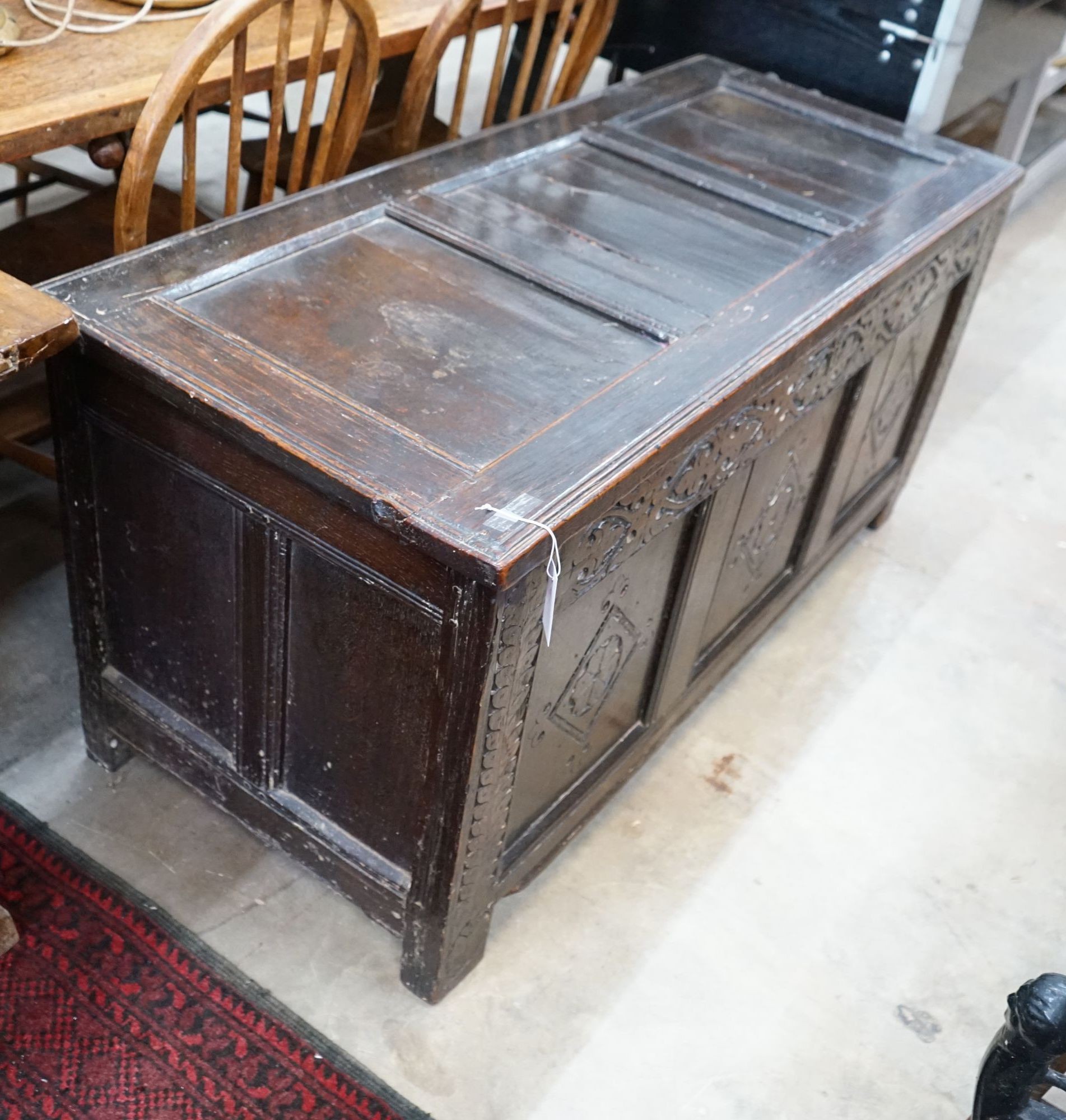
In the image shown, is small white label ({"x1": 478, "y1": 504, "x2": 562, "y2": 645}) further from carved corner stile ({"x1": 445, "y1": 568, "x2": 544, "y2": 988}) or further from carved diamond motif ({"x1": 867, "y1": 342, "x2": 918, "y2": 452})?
carved diamond motif ({"x1": 867, "y1": 342, "x2": 918, "y2": 452})

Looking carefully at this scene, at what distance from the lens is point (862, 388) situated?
1.95 m

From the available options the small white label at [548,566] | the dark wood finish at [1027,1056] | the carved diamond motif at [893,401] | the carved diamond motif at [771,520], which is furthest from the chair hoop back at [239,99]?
the dark wood finish at [1027,1056]

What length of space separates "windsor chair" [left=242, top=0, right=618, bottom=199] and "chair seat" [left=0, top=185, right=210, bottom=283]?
0.28 meters

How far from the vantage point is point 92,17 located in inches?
74.3

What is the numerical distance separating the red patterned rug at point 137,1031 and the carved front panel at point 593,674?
1.22 ft

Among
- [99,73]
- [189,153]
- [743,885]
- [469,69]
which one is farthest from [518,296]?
[743,885]

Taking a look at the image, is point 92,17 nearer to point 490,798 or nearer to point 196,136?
point 196,136

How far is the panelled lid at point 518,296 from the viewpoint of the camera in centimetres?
124

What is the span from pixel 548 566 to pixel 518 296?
488 mm

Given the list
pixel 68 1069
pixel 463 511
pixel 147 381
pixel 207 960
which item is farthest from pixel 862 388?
pixel 68 1069

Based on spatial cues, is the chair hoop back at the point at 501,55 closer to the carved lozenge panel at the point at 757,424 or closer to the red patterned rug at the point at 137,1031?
the carved lozenge panel at the point at 757,424

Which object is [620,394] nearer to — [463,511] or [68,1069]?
[463,511]

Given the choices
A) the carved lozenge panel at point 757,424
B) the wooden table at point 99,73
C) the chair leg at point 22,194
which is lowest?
the chair leg at point 22,194

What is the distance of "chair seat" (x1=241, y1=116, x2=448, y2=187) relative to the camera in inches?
94.8
